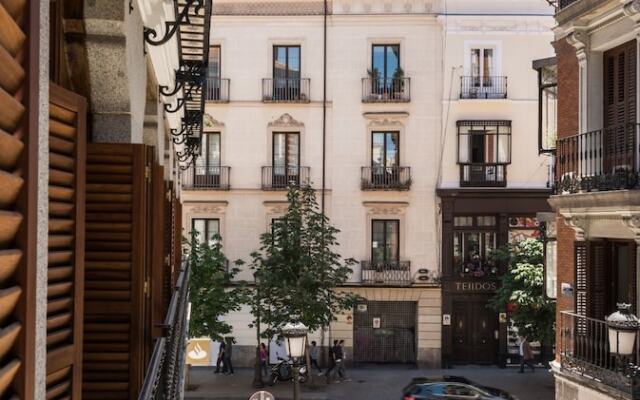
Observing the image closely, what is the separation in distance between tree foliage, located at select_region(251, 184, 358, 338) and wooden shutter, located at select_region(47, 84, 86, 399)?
71.1ft

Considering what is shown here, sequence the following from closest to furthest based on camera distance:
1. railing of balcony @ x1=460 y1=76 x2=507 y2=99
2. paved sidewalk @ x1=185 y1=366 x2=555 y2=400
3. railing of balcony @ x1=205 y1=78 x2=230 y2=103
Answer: paved sidewalk @ x1=185 y1=366 x2=555 y2=400
railing of balcony @ x1=460 y1=76 x2=507 y2=99
railing of balcony @ x1=205 y1=78 x2=230 y2=103

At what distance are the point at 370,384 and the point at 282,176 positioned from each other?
28.2 feet

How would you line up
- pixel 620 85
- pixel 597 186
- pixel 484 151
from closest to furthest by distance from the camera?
1. pixel 597 186
2. pixel 620 85
3. pixel 484 151

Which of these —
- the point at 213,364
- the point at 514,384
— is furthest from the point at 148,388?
the point at 213,364

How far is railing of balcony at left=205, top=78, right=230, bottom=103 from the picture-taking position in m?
29.8

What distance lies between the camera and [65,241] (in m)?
3.26

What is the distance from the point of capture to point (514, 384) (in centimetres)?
2622

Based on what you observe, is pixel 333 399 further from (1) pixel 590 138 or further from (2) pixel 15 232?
(2) pixel 15 232

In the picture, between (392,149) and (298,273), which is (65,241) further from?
(392,149)

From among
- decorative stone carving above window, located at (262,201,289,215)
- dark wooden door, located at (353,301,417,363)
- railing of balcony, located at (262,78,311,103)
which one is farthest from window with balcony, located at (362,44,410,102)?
dark wooden door, located at (353,301,417,363)

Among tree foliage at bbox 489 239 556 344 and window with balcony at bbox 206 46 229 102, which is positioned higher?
window with balcony at bbox 206 46 229 102

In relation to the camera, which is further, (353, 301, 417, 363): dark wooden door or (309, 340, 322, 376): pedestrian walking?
(353, 301, 417, 363): dark wooden door

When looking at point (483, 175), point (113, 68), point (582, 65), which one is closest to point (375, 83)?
point (483, 175)

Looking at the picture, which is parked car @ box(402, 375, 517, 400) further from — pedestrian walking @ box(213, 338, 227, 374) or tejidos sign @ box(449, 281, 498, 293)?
pedestrian walking @ box(213, 338, 227, 374)
